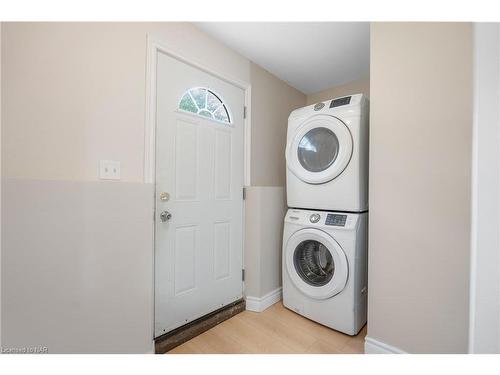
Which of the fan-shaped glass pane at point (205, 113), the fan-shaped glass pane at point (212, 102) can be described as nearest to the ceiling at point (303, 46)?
the fan-shaped glass pane at point (212, 102)

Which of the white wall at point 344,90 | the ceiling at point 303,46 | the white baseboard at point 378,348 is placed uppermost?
the ceiling at point 303,46

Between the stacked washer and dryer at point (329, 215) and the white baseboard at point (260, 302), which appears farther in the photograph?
the white baseboard at point (260, 302)

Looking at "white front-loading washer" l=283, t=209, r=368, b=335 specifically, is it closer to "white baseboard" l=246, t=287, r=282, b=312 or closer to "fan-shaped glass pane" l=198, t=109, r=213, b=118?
"white baseboard" l=246, t=287, r=282, b=312

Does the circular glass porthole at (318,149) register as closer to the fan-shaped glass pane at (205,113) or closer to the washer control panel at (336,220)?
the washer control panel at (336,220)

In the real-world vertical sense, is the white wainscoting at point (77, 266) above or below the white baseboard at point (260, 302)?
above

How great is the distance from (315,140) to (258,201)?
71 centimetres

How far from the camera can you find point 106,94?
1.20 m

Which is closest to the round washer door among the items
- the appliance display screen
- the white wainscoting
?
the appliance display screen

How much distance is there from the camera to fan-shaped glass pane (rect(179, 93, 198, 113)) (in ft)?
5.24

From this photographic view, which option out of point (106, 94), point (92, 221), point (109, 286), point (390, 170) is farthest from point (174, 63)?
point (390, 170)

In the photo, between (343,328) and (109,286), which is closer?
(109,286)

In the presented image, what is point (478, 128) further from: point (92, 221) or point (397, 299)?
point (92, 221)

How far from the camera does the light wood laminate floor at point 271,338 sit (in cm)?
148

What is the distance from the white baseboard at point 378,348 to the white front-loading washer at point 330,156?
2.74 ft
